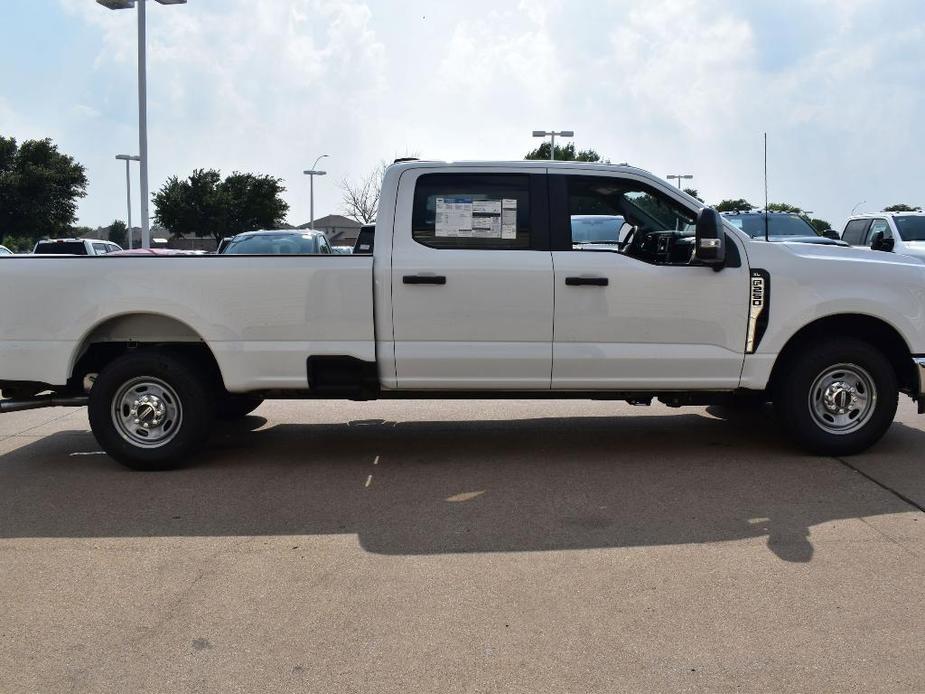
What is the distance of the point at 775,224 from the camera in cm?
1703

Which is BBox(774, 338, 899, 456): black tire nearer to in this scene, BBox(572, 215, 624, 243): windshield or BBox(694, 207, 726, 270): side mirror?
BBox(694, 207, 726, 270): side mirror

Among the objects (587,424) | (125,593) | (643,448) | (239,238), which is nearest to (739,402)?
(643,448)

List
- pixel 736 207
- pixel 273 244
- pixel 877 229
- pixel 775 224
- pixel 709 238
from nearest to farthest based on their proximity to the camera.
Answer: pixel 709 238, pixel 273 244, pixel 877 229, pixel 775 224, pixel 736 207

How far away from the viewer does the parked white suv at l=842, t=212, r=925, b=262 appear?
15.3 metres

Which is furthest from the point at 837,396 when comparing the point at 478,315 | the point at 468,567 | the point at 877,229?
the point at 877,229

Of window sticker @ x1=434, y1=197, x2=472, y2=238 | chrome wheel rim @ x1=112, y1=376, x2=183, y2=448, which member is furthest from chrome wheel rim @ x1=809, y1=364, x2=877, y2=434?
chrome wheel rim @ x1=112, y1=376, x2=183, y2=448

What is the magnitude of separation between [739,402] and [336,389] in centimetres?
312

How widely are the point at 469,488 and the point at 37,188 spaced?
56834 mm

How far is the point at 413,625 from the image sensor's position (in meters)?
3.91

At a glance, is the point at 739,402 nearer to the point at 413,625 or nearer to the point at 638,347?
the point at 638,347

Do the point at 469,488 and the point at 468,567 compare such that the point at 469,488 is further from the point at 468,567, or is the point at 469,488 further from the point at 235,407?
the point at 235,407

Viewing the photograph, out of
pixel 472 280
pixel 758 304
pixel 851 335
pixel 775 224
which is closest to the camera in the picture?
pixel 472 280

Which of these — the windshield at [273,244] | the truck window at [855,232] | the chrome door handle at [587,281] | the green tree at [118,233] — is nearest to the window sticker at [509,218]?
the chrome door handle at [587,281]

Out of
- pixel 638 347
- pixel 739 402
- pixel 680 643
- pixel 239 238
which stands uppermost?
pixel 239 238
